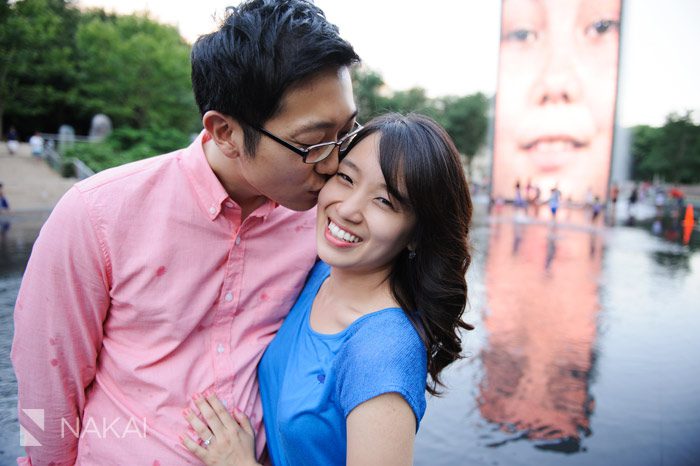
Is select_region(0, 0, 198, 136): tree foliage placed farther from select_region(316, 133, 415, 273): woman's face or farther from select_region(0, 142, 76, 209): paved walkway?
select_region(316, 133, 415, 273): woman's face

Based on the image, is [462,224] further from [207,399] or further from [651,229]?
[651,229]

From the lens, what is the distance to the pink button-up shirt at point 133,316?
59.4 inches

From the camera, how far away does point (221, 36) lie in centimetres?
160

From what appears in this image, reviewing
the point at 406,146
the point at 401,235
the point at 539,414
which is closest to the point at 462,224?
the point at 401,235

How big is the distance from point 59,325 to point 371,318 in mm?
941

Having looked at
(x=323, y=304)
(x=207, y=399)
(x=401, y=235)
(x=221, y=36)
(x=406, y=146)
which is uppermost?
(x=221, y=36)

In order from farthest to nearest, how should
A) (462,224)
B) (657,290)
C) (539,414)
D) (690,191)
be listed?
(690,191), (657,290), (539,414), (462,224)

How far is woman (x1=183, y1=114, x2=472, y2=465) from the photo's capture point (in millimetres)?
1348

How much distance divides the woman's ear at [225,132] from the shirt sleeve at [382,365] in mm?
728

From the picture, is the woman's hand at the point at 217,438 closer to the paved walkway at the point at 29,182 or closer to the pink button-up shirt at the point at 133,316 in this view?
the pink button-up shirt at the point at 133,316

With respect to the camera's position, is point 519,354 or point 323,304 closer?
point 323,304

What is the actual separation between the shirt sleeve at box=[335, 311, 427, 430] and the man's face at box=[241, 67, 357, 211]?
0.53m

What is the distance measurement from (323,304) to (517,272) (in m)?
8.19

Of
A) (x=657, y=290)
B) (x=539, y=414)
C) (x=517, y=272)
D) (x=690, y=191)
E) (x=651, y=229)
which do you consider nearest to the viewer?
(x=539, y=414)
